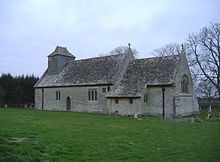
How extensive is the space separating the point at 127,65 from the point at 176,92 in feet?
30.9

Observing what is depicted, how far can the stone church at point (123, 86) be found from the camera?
36.5 meters

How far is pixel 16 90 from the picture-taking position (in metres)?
56.1

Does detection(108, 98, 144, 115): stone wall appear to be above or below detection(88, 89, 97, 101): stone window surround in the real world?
below

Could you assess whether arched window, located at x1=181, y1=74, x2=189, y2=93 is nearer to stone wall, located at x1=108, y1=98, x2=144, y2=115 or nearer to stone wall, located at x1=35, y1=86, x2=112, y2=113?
stone wall, located at x1=108, y1=98, x2=144, y2=115

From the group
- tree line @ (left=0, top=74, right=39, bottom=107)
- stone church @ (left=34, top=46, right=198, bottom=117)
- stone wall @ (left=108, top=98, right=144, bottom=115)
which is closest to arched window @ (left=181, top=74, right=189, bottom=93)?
stone church @ (left=34, top=46, right=198, bottom=117)

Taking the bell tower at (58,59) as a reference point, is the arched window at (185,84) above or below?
below

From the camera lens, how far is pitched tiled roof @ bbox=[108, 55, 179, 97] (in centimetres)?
3666

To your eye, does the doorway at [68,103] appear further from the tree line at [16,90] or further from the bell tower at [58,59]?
the tree line at [16,90]

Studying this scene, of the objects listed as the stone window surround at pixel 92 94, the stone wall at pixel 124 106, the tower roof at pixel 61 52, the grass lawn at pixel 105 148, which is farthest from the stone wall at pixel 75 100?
the grass lawn at pixel 105 148

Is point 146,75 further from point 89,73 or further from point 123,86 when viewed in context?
point 89,73

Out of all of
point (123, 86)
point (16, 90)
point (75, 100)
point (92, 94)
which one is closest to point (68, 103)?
point (75, 100)

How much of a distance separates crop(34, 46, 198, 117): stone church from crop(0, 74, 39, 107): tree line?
26.5ft

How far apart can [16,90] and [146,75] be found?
95.2 feet

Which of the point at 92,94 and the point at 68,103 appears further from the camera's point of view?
the point at 68,103
